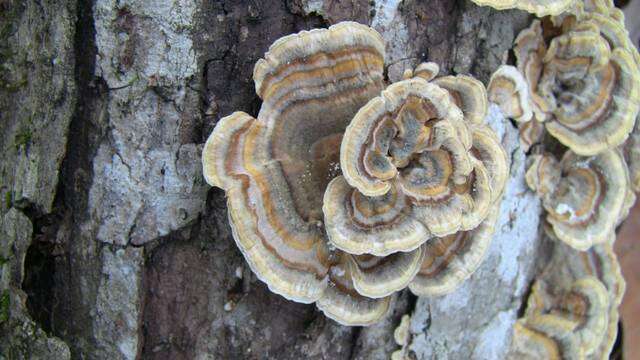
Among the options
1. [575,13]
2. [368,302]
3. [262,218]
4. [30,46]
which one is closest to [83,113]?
[30,46]

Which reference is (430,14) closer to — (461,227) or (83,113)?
(461,227)

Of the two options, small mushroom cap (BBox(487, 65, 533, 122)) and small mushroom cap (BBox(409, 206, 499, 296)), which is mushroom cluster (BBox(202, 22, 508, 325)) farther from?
small mushroom cap (BBox(487, 65, 533, 122))

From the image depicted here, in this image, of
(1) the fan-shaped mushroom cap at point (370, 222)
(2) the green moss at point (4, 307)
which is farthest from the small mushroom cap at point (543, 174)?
(2) the green moss at point (4, 307)

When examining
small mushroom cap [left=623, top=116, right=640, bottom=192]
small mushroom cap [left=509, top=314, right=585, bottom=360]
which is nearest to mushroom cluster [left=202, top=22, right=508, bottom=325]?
small mushroom cap [left=509, top=314, right=585, bottom=360]

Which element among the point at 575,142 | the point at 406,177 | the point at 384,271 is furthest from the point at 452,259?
the point at 575,142

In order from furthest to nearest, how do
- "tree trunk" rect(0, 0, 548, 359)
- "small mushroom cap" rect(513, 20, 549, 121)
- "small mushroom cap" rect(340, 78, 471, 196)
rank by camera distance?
"small mushroom cap" rect(513, 20, 549, 121), "tree trunk" rect(0, 0, 548, 359), "small mushroom cap" rect(340, 78, 471, 196)

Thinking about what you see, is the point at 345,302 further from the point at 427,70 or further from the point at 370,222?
the point at 427,70
